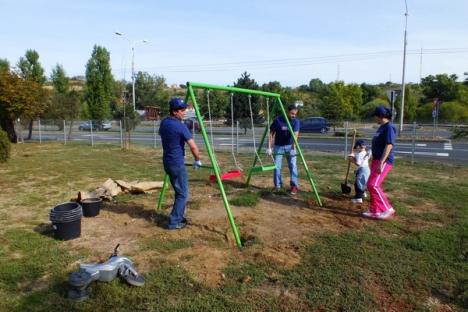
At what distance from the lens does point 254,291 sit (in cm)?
376

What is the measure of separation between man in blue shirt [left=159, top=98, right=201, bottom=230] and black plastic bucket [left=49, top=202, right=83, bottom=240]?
1.26 meters

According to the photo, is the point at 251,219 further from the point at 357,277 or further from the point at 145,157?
the point at 145,157

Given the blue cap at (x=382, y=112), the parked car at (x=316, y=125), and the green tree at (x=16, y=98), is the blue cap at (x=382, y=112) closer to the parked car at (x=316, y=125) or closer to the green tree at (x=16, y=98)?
the green tree at (x=16, y=98)

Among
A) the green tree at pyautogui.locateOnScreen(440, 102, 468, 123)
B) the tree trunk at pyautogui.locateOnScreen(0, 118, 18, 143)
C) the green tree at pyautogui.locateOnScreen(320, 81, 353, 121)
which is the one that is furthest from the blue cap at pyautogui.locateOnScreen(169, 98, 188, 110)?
the green tree at pyautogui.locateOnScreen(440, 102, 468, 123)

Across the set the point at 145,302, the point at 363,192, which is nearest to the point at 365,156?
the point at 363,192

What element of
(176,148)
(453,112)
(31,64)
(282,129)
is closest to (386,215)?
(282,129)

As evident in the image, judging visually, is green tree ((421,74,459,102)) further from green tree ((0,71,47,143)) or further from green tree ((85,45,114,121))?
green tree ((0,71,47,143))

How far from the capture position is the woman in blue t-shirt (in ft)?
18.7

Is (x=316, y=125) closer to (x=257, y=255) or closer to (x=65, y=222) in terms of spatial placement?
(x=257, y=255)

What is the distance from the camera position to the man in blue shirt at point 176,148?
5195mm

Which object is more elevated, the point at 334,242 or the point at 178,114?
the point at 178,114

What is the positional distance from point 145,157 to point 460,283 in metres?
12.5

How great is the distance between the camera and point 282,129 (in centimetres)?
756

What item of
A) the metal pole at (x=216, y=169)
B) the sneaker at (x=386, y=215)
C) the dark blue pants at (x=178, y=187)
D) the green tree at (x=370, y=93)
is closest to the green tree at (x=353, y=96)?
the green tree at (x=370, y=93)
